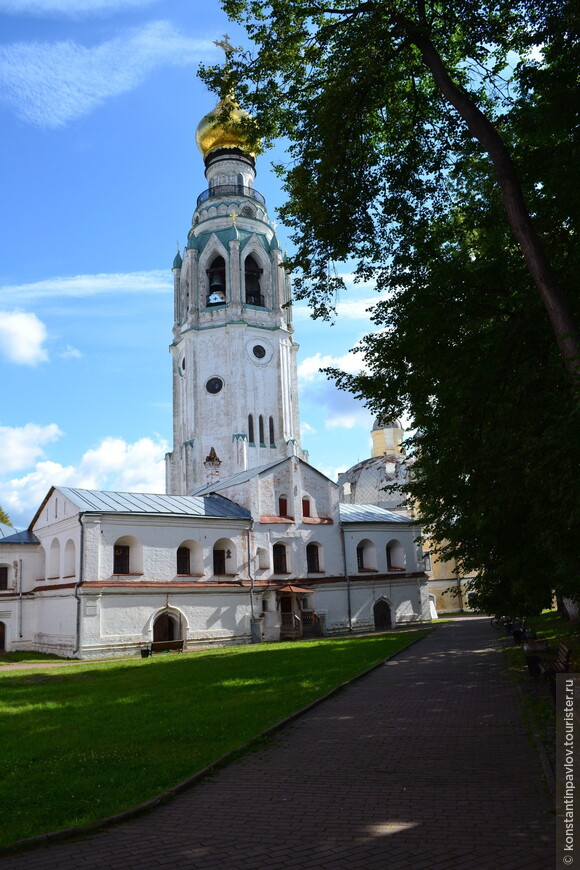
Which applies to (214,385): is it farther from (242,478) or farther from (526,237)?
(526,237)

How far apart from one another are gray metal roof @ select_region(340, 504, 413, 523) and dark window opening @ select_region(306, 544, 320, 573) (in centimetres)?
271

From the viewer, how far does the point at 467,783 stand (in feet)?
24.1

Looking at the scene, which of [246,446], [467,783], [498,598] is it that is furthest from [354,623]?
[467,783]

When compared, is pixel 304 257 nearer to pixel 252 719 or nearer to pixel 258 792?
pixel 252 719

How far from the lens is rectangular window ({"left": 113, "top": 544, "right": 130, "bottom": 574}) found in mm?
30562

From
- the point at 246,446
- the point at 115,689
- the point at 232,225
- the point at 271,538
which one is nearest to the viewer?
the point at 115,689

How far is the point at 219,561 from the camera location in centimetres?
3428

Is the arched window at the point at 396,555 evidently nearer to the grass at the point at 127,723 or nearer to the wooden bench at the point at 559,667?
the grass at the point at 127,723

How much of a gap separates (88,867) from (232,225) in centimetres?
5404

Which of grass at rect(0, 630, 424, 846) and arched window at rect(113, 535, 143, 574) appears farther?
arched window at rect(113, 535, 143, 574)

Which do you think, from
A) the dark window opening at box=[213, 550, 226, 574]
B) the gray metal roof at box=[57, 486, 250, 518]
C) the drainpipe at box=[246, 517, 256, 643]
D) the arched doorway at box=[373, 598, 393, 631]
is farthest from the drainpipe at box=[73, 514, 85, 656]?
the arched doorway at box=[373, 598, 393, 631]

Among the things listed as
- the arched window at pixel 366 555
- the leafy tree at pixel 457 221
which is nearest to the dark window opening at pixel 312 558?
the arched window at pixel 366 555

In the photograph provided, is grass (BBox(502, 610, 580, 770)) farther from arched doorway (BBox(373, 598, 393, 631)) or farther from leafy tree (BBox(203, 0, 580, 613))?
arched doorway (BBox(373, 598, 393, 631))

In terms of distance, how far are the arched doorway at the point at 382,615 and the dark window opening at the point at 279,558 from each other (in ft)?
22.6
